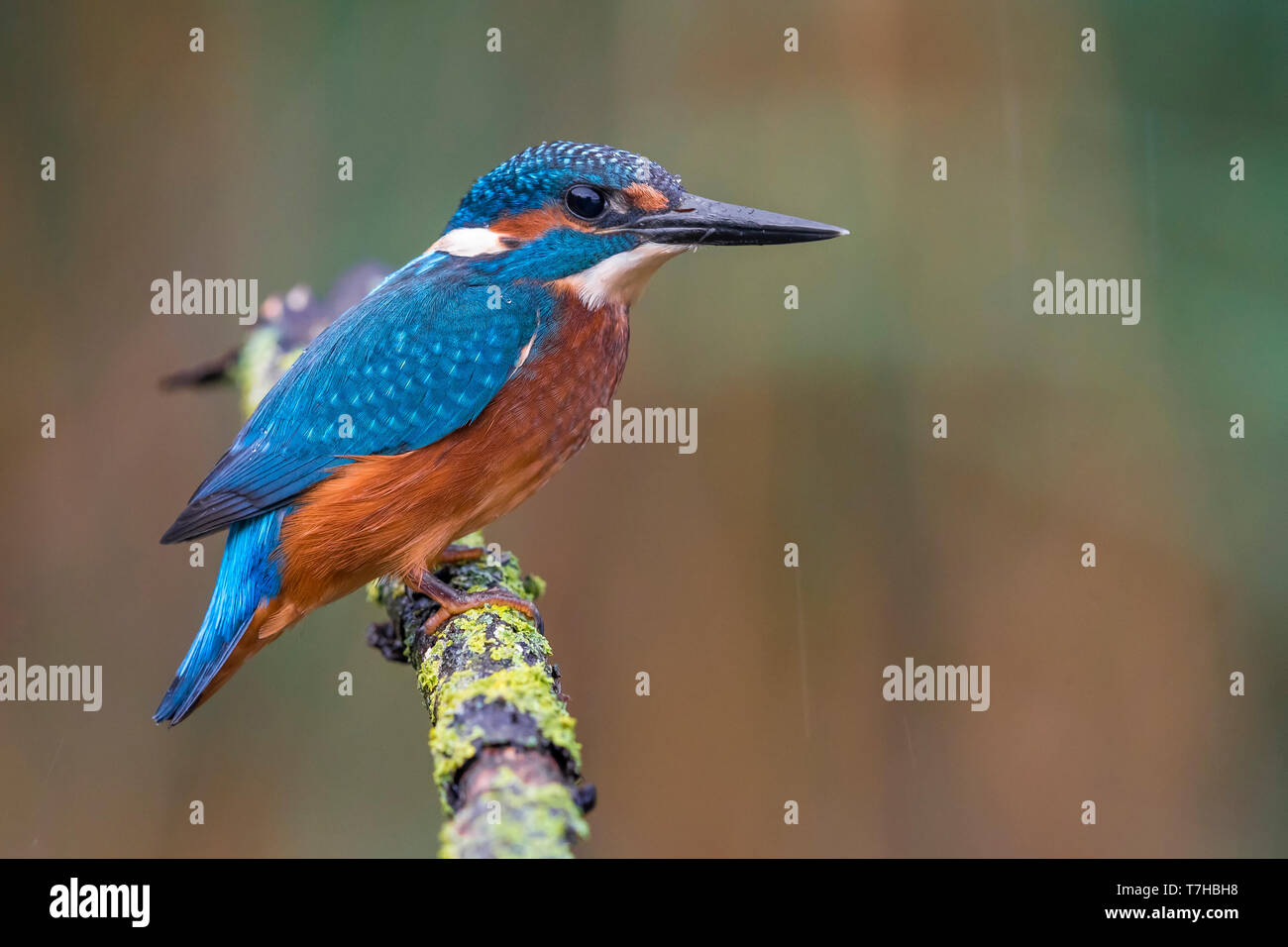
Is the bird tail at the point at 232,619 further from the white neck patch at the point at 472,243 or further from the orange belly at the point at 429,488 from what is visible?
the white neck patch at the point at 472,243

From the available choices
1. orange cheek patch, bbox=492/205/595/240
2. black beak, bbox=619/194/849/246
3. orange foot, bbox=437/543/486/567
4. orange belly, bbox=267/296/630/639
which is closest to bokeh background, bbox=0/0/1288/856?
orange foot, bbox=437/543/486/567

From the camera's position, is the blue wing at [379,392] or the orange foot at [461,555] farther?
the orange foot at [461,555]

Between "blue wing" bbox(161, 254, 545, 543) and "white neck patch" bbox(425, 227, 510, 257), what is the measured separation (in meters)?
0.13

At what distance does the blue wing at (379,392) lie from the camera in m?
2.52

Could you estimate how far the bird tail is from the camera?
244 cm

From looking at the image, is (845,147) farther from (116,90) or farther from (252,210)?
(116,90)

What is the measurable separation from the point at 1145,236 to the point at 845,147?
102cm

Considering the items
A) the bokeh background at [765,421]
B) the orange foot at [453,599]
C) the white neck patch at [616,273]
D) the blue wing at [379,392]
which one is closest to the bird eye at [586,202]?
the white neck patch at [616,273]

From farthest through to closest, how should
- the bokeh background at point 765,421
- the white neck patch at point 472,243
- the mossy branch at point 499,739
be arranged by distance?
the bokeh background at point 765,421
the white neck patch at point 472,243
the mossy branch at point 499,739

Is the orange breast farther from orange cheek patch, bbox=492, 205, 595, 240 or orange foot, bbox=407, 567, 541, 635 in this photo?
orange cheek patch, bbox=492, 205, 595, 240

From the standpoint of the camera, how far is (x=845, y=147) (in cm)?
398

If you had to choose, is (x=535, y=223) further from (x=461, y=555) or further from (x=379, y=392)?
(x=461, y=555)

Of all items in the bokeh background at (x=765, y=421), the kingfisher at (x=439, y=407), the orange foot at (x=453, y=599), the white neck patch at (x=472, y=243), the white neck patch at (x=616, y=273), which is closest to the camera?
the orange foot at (x=453, y=599)

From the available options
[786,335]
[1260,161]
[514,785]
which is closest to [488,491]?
[514,785]
